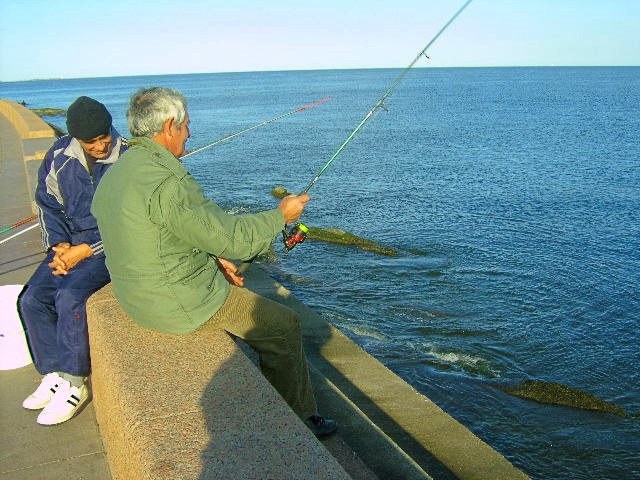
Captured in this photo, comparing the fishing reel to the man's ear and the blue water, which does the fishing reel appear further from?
the blue water

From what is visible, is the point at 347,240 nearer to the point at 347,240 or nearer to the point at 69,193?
the point at 347,240

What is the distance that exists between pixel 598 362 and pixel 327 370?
4.34 metres

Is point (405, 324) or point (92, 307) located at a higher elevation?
point (92, 307)

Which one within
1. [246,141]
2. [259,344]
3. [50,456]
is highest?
[259,344]

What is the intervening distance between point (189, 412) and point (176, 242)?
80cm

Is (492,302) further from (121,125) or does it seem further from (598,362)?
(121,125)

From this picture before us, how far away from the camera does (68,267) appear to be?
3.76 m

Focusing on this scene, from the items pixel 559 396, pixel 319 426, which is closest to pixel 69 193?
pixel 319 426

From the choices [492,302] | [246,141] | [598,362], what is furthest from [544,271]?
[246,141]

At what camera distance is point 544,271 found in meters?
11.2

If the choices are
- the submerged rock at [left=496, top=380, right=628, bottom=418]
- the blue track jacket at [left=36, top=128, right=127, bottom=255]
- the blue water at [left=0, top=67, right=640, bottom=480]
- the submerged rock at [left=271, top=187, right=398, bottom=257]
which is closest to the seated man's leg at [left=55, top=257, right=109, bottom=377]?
the blue track jacket at [left=36, top=128, right=127, bottom=255]

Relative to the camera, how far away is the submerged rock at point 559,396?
22.7 ft

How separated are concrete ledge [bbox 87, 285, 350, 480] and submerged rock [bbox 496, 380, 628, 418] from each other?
194 inches

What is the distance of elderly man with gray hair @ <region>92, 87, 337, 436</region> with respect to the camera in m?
2.83
